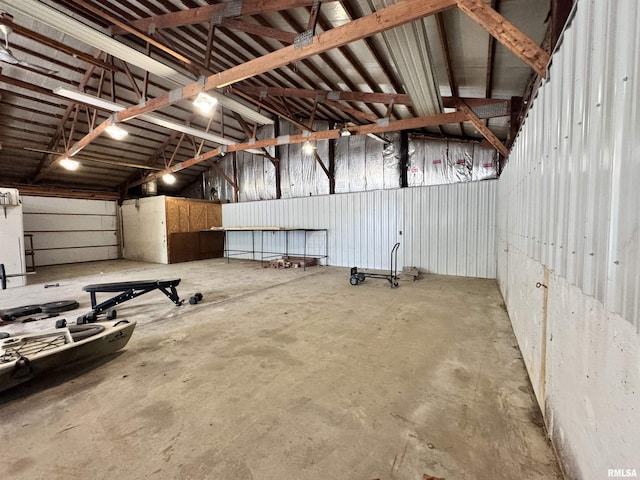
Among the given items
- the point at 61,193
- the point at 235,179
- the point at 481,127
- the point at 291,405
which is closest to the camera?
the point at 291,405

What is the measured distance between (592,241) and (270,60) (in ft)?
15.0

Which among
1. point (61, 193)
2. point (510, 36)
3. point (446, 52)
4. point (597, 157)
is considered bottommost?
point (597, 157)

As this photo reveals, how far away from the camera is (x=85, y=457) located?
180cm

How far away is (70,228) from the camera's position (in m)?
11.6

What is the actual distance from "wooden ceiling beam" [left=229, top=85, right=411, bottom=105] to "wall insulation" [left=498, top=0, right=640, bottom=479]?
428cm

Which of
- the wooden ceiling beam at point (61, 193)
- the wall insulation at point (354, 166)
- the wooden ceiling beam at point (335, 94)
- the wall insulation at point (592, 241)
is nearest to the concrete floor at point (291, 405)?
the wall insulation at point (592, 241)

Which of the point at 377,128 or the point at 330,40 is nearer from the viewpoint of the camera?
the point at 330,40

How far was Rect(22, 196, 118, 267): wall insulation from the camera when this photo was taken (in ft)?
35.4

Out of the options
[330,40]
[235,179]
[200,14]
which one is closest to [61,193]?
[235,179]

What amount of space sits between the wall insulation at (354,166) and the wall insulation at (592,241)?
6.48m

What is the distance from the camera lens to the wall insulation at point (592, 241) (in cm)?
99

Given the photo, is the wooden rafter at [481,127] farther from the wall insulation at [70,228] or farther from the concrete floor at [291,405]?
the wall insulation at [70,228]

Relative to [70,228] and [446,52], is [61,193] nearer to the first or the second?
[70,228]

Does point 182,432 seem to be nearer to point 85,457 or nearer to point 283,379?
point 85,457
